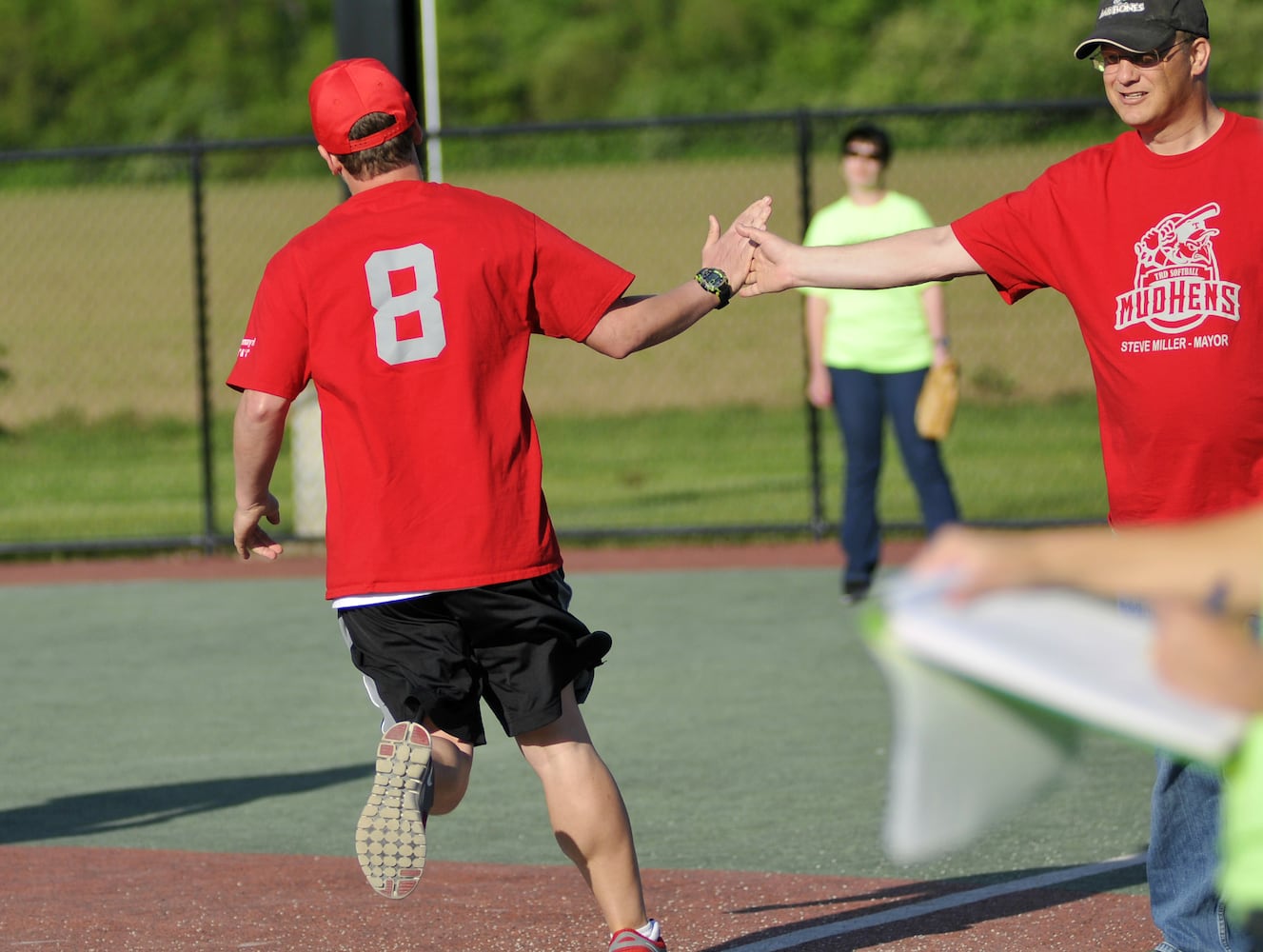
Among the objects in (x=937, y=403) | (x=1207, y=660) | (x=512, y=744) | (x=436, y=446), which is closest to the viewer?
(x=1207, y=660)

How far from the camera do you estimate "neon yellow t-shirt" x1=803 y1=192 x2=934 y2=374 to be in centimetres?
966

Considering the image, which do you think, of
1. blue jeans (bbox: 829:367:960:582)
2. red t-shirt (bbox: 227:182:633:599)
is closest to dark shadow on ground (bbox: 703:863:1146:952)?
red t-shirt (bbox: 227:182:633:599)

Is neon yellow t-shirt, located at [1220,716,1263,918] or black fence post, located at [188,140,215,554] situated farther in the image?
black fence post, located at [188,140,215,554]

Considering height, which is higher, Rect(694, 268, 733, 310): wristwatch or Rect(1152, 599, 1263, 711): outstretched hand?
Rect(694, 268, 733, 310): wristwatch

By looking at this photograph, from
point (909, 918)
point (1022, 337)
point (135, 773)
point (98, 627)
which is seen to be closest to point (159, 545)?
point (98, 627)

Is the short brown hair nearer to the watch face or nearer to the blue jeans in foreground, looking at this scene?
the watch face

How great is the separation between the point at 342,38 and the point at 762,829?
24.7 feet

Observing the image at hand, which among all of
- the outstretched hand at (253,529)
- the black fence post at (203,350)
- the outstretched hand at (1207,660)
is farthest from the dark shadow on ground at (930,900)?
the black fence post at (203,350)

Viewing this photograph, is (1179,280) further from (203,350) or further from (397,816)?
(203,350)

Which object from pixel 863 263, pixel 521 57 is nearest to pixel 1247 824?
pixel 863 263

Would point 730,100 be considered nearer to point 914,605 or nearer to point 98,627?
point 98,627

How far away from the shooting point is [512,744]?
25.0ft

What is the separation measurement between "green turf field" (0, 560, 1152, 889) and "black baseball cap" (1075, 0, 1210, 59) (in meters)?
2.07

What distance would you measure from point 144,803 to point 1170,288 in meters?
3.96
